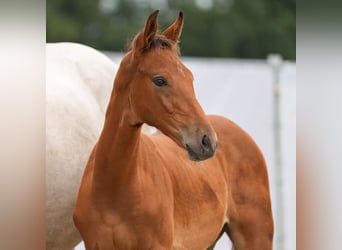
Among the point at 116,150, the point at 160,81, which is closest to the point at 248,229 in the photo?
the point at 116,150

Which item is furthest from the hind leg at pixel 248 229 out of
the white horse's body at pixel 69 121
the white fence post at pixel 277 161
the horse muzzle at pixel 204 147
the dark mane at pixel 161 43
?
the dark mane at pixel 161 43

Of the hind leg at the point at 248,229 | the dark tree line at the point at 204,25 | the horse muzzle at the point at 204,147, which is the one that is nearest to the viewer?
the horse muzzle at the point at 204,147

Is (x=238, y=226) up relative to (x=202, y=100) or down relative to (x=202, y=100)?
down

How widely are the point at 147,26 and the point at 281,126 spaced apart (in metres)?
1.27

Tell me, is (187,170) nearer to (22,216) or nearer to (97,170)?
(97,170)

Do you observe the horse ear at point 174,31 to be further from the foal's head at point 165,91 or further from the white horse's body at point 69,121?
the white horse's body at point 69,121

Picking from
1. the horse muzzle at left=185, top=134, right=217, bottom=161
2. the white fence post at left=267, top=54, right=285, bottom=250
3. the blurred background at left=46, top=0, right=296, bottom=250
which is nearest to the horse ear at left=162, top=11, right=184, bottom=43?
Result: the blurred background at left=46, top=0, right=296, bottom=250

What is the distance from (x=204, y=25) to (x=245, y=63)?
48 centimetres

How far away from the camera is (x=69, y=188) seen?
246cm

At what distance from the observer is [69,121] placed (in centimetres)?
255

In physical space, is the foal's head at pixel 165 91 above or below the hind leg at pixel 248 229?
above

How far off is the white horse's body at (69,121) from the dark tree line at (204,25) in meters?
0.31

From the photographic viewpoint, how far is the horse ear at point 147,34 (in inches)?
80.0

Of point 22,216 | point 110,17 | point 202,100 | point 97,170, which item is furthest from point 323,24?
point 110,17
